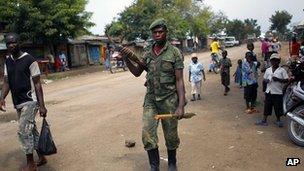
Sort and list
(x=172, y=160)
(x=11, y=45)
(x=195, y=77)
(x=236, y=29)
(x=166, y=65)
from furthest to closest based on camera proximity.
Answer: (x=236, y=29)
(x=195, y=77)
(x=11, y=45)
(x=172, y=160)
(x=166, y=65)

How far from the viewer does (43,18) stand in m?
27.4

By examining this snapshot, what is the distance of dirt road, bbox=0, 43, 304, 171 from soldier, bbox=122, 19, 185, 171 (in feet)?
2.95

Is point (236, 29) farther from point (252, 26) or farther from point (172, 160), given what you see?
point (172, 160)

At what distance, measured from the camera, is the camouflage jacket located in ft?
16.4

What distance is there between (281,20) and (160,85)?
266ft

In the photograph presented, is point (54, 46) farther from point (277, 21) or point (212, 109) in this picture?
point (277, 21)

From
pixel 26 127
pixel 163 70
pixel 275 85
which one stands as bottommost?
pixel 26 127

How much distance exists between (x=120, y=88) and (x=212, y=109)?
640 cm

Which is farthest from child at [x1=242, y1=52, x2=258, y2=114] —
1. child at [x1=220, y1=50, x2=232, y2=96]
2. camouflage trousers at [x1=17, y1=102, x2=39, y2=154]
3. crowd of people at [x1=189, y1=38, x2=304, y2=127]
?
camouflage trousers at [x1=17, y1=102, x2=39, y2=154]

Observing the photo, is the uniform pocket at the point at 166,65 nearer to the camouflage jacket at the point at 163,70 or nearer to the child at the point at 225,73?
the camouflage jacket at the point at 163,70

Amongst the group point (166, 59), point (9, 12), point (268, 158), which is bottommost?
point (268, 158)

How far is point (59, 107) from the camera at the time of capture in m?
12.1

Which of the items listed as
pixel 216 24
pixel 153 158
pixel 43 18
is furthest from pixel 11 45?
pixel 216 24

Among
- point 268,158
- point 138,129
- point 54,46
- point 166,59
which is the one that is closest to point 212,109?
point 138,129
